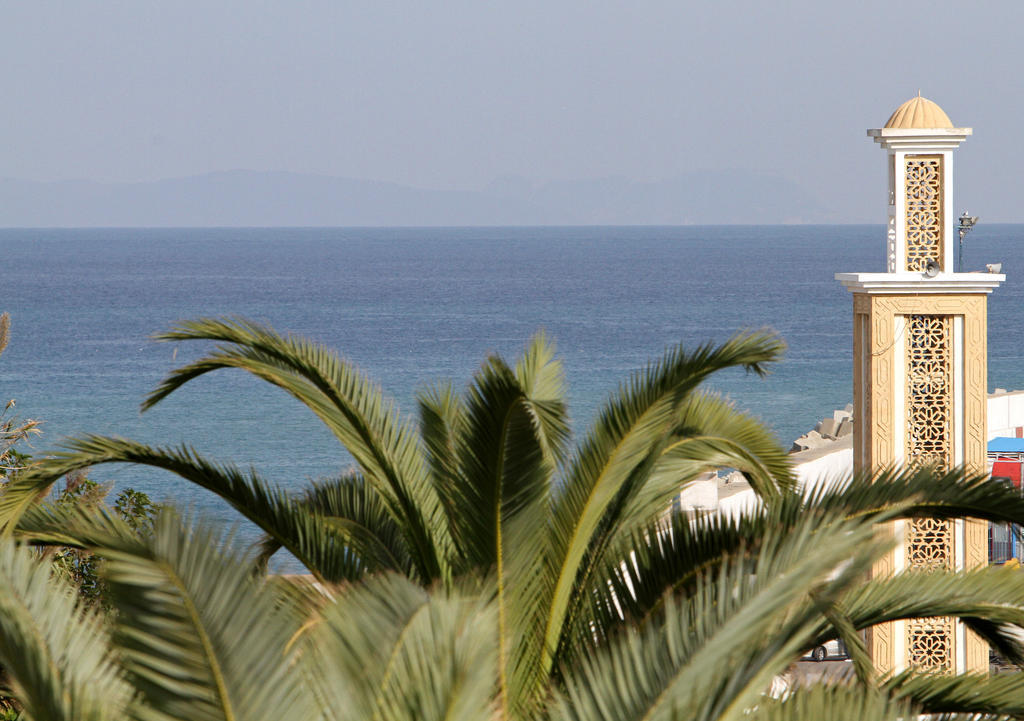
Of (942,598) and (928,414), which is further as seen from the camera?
(928,414)

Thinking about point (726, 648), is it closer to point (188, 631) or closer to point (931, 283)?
point (188, 631)

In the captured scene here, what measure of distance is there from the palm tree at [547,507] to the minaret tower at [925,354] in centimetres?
366

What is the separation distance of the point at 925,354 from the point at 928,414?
0.42 metres

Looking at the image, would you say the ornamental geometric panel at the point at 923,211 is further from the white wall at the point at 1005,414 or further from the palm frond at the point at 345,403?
the white wall at the point at 1005,414

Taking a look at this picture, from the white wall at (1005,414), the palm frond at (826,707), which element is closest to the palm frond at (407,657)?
the palm frond at (826,707)

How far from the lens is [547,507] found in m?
5.14

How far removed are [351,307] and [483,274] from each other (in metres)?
41.5

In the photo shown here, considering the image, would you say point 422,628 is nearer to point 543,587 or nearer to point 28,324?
point 543,587

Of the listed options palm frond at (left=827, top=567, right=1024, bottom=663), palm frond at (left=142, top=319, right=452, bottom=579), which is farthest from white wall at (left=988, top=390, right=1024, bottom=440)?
palm frond at (left=142, top=319, right=452, bottom=579)

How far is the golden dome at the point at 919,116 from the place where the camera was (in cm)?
901

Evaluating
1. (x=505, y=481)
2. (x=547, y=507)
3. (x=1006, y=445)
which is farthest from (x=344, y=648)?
(x=1006, y=445)

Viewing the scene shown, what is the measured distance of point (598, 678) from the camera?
348cm

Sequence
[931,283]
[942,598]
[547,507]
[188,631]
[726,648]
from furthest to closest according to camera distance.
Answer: [931,283]
[547,507]
[942,598]
[726,648]
[188,631]

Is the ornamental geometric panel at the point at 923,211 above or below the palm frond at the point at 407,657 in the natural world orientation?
above
